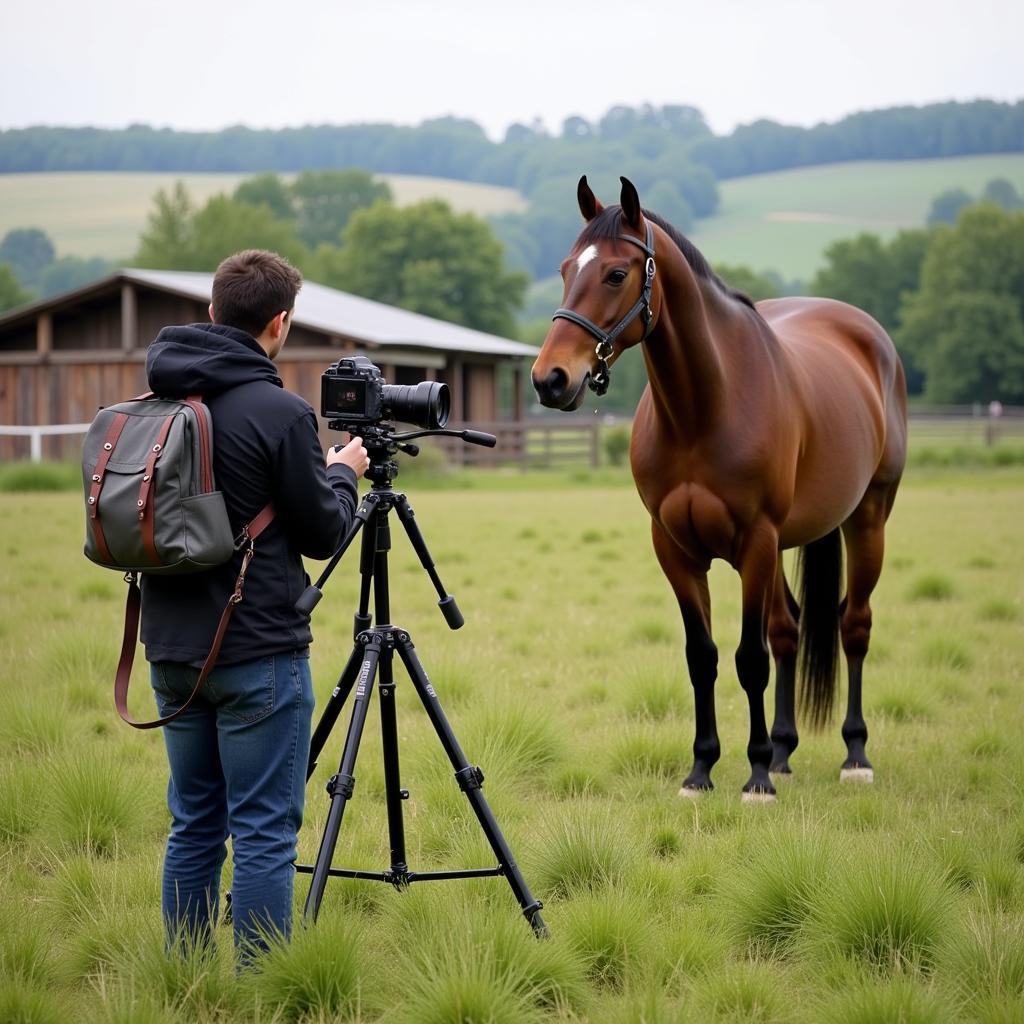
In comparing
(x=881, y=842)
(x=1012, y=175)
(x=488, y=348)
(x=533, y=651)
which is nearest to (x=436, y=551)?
(x=533, y=651)

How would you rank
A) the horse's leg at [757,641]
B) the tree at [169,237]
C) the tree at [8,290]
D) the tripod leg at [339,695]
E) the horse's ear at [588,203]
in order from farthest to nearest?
the tree at [8,290], the tree at [169,237], the horse's leg at [757,641], the horse's ear at [588,203], the tripod leg at [339,695]

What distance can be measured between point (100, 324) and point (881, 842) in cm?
3021

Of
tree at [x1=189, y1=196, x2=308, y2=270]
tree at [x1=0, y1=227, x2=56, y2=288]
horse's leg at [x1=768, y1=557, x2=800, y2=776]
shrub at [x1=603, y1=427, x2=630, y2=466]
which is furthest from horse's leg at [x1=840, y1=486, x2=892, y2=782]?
tree at [x1=0, y1=227, x2=56, y2=288]

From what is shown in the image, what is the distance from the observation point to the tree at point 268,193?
10362cm

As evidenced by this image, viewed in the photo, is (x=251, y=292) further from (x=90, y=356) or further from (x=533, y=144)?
(x=533, y=144)

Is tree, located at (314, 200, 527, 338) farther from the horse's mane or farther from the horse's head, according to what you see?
the horse's head

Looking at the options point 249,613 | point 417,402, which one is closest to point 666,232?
point 417,402

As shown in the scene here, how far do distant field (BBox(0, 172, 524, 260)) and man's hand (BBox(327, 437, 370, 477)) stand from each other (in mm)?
95068

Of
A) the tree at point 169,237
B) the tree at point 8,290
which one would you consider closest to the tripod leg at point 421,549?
the tree at point 169,237

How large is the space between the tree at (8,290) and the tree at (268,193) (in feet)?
96.2

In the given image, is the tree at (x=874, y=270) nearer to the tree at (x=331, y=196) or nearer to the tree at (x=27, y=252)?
the tree at (x=331, y=196)

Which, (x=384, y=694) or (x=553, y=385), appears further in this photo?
(x=553, y=385)

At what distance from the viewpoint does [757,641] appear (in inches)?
217

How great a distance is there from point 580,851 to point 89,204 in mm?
121452
